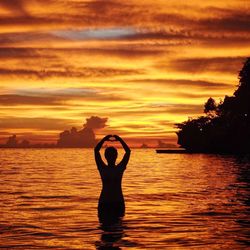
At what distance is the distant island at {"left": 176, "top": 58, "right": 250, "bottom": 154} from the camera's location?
139488mm

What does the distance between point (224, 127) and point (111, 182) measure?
5886 inches

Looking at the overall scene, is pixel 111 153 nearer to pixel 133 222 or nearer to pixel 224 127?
pixel 133 222

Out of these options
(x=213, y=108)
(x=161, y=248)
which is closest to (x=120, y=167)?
(x=161, y=248)

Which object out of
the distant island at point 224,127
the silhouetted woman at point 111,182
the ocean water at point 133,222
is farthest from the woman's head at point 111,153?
the distant island at point 224,127

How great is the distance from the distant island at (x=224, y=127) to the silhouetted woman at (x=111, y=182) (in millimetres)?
121579

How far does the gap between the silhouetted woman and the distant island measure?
12158cm

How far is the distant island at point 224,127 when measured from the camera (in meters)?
139

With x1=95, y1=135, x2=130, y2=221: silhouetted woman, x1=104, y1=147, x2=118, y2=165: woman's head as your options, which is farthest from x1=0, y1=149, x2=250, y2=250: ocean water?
x1=104, y1=147, x2=118, y2=165: woman's head

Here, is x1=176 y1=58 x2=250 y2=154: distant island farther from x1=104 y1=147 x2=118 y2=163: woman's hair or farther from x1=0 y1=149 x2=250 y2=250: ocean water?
x1=104 y1=147 x2=118 y2=163: woman's hair

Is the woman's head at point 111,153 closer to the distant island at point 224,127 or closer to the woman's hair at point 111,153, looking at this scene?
the woman's hair at point 111,153

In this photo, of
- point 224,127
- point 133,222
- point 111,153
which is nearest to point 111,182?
point 111,153

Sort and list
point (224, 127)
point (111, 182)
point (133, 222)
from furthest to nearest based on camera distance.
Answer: point (224, 127), point (133, 222), point (111, 182)

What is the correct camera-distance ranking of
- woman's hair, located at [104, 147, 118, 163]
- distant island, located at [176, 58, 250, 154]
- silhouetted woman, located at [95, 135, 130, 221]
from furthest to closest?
distant island, located at [176, 58, 250, 154] < silhouetted woman, located at [95, 135, 130, 221] < woman's hair, located at [104, 147, 118, 163]

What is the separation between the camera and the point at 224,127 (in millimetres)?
163000
